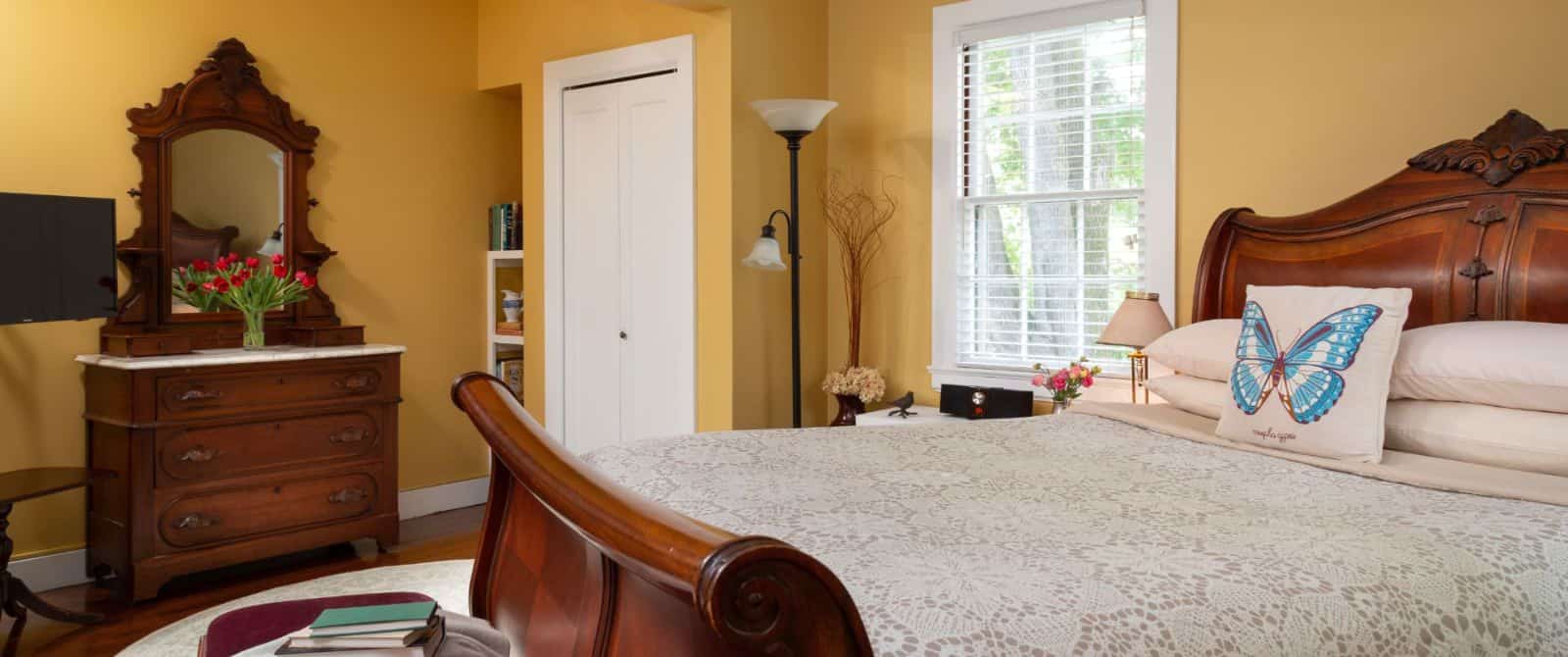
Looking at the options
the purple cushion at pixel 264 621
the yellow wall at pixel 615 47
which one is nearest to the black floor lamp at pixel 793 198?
the yellow wall at pixel 615 47

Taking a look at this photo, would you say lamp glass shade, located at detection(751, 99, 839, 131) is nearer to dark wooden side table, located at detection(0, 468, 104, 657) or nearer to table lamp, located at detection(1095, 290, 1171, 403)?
table lamp, located at detection(1095, 290, 1171, 403)

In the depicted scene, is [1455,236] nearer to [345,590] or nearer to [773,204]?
[773,204]

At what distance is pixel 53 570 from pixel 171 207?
1366 mm

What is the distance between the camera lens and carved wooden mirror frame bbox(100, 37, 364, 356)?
13.1ft

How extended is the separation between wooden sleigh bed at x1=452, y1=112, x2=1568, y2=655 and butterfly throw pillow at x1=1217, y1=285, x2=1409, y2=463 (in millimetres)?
543

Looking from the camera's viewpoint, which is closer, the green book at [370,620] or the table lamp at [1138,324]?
the green book at [370,620]

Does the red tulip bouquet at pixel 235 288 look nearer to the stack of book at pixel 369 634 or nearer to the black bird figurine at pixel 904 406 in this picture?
the black bird figurine at pixel 904 406

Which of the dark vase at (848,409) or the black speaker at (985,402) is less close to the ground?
the black speaker at (985,402)

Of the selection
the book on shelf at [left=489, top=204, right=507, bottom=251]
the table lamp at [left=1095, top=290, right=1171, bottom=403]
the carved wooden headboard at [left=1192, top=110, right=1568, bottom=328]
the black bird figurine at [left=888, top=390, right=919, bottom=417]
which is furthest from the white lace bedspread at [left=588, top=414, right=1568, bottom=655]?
the book on shelf at [left=489, top=204, right=507, bottom=251]

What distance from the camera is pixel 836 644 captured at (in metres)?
0.94

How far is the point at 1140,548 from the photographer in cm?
155

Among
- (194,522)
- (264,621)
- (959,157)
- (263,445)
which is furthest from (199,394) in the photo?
(959,157)

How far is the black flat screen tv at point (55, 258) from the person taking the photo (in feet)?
10.8

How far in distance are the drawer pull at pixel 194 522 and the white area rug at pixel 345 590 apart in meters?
0.30
